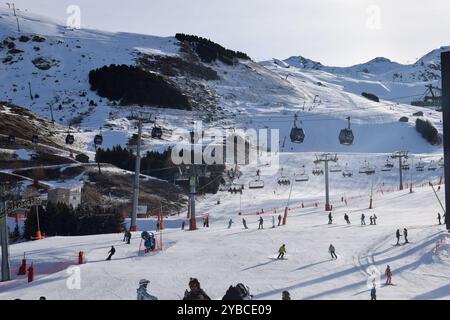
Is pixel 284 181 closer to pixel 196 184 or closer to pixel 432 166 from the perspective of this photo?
pixel 432 166

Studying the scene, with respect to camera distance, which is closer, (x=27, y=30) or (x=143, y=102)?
(x=143, y=102)

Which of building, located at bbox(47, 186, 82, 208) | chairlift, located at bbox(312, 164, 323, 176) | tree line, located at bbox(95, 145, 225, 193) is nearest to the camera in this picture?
building, located at bbox(47, 186, 82, 208)

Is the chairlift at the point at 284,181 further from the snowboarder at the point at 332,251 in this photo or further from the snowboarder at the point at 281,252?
the snowboarder at the point at 281,252

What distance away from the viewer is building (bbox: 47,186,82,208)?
166 ft

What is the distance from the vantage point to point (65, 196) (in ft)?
168

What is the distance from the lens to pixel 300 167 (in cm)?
8631

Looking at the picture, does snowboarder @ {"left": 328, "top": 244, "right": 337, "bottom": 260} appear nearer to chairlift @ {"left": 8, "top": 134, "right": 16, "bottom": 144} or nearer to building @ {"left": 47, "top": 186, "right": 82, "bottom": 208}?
building @ {"left": 47, "top": 186, "right": 82, "bottom": 208}

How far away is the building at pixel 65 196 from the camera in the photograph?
166ft

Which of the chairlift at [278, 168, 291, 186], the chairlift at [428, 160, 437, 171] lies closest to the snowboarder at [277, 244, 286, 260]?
the chairlift at [278, 168, 291, 186]

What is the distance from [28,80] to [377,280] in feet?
438

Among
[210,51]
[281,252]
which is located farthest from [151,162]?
[210,51]

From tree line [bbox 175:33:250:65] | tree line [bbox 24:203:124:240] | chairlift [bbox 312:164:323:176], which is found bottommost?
tree line [bbox 24:203:124:240]

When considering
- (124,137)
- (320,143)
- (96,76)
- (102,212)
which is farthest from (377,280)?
(96,76)
